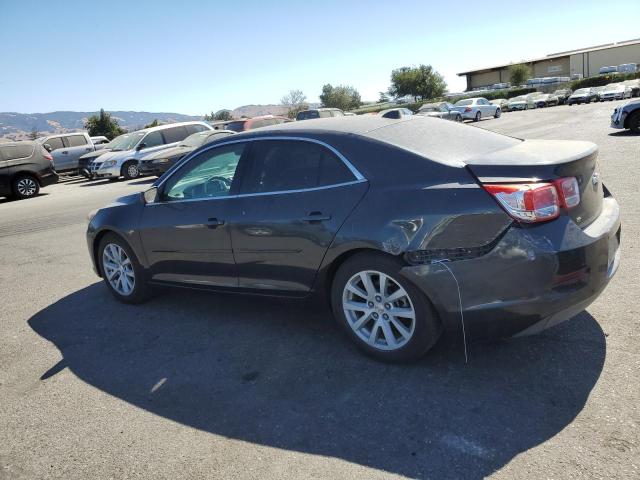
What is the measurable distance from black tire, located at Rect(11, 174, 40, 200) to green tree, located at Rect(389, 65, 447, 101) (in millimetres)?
87771

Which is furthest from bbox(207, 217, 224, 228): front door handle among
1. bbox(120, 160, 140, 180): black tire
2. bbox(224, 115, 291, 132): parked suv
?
bbox(224, 115, 291, 132): parked suv

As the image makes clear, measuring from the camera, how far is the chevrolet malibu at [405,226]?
309 cm

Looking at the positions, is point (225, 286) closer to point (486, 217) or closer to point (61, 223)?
point (486, 217)

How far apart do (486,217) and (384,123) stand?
51.8 inches

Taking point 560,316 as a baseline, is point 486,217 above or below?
above

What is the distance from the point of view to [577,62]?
286 ft

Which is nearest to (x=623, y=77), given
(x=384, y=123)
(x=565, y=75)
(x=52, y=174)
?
(x=565, y=75)

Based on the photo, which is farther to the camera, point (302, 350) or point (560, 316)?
point (302, 350)

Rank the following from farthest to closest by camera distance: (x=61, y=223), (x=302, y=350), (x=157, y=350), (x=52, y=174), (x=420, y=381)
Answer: (x=52, y=174) → (x=61, y=223) → (x=157, y=350) → (x=302, y=350) → (x=420, y=381)

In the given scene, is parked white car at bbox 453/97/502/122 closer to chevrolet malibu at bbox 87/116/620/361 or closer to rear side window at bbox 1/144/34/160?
rear side window at bbox 1/144/34/160

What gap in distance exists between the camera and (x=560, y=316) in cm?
317

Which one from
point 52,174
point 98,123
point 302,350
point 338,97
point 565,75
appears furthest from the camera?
point 338,97

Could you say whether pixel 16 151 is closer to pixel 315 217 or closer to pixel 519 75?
pixel 315 217

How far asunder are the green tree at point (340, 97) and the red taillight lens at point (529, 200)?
3953 inches
